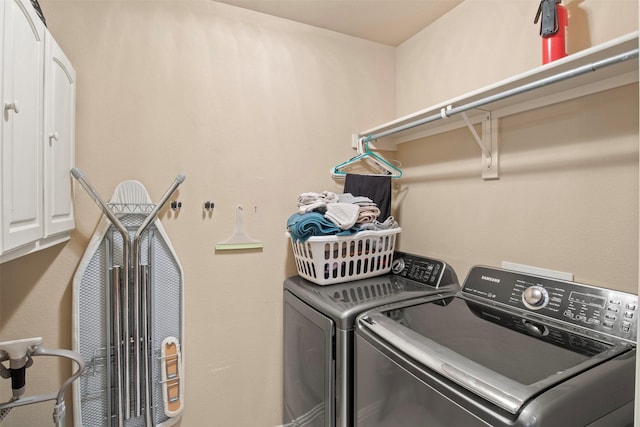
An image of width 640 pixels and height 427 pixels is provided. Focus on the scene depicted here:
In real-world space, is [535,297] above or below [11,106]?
below

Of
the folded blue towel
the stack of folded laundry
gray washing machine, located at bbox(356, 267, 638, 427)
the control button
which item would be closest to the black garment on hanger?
the stack of folded laundry

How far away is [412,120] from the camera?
1605 millimetres

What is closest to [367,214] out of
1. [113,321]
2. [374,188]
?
[374,188]

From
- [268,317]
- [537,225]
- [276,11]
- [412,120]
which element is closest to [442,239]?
[537,225]

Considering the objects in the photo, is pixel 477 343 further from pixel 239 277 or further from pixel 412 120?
pixel 239 277

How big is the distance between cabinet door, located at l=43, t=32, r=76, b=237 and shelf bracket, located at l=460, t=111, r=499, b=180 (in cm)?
164

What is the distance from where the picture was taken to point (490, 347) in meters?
0.93

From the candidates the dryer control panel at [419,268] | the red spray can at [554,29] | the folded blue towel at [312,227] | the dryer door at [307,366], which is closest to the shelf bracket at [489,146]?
the red spray can at [554,29]

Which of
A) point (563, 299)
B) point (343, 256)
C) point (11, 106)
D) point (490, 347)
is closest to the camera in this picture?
point (11, 106)

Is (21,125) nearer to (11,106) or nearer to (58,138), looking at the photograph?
(11,106)

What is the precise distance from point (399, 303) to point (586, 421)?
26.4 inches

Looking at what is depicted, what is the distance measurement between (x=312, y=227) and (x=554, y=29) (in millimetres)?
1169

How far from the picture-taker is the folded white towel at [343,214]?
4.87ft

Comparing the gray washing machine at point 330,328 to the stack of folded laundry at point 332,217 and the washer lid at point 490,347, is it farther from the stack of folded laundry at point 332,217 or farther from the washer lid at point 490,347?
the stack of folded laundry at point 332,217
